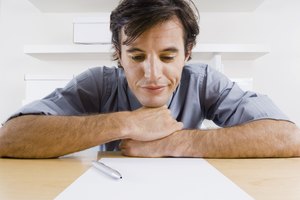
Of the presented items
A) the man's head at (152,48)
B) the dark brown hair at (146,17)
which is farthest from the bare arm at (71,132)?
the dark brown hair at (146,17)

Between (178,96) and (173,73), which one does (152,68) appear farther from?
(178,96)

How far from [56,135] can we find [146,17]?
0.39m

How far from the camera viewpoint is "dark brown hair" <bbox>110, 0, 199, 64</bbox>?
33.1 inches

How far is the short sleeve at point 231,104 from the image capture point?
2.77ft

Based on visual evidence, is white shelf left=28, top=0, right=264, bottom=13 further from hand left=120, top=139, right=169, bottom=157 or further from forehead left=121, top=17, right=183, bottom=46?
hand left=120, top=139, right=169, bottom=157

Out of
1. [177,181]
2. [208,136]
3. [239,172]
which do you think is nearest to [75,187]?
[177,181]

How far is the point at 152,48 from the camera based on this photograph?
2.67 ft

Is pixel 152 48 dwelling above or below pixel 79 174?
above

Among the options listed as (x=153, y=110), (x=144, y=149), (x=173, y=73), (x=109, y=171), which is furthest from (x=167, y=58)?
(x=109, y=171)

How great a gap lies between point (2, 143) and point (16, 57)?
1.05 m

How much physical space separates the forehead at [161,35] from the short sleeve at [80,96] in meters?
0.24

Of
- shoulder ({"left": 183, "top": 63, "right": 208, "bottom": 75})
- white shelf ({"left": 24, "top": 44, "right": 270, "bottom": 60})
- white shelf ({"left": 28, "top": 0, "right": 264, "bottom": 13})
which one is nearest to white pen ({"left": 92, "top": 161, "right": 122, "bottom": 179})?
shoulder ({"left": 183, "top": 63, "right": 208, "bottom": 75})

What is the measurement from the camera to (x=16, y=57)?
166 centimetres

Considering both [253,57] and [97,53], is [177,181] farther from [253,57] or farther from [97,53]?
[253,57]
